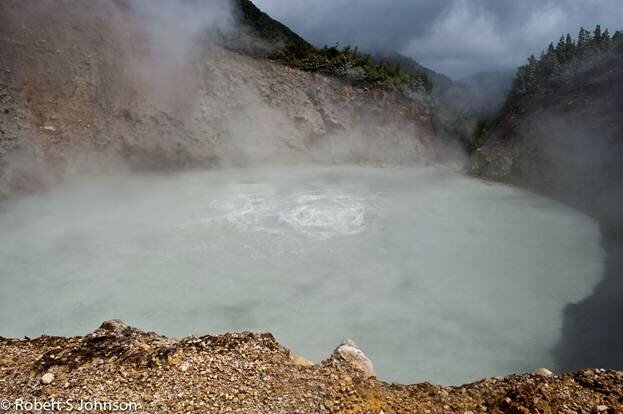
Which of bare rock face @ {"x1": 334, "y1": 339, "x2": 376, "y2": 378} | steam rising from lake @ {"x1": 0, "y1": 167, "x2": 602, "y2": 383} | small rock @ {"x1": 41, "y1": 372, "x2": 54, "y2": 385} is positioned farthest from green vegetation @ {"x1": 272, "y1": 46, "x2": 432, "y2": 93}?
small rock @ {"x1": 41, "y1": 372, "x2": 54, "y2": 385}

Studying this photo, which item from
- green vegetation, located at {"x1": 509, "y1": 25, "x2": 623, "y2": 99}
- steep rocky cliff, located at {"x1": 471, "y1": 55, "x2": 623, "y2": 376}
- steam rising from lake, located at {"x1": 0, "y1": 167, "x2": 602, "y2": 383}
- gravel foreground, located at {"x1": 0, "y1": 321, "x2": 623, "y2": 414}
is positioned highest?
green vegetation, located at {"x1": 509, "y1": 25, "x2": 623, "y2": 99}

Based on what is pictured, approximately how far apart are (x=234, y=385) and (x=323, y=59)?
77.9 feet

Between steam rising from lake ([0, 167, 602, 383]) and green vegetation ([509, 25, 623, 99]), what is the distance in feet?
34.8

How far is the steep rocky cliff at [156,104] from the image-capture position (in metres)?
16.8

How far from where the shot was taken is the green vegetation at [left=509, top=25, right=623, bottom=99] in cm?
2258

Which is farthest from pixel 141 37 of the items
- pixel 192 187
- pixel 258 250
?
pixel 258 250

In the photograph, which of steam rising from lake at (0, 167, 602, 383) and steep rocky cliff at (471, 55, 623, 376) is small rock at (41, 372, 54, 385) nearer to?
steam rising from lake at (0, 167, 602, 383)

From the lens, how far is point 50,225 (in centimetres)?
1254

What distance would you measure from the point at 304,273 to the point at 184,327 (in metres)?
3.21

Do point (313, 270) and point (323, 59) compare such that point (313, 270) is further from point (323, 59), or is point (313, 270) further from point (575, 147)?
point (323, 59)

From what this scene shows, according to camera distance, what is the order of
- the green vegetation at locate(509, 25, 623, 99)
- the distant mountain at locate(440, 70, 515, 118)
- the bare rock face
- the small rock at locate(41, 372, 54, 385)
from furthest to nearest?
the distant mountain at locate(440, 70, 515, 118), the green vegetation at locate(509, 25, 623, 99), the bare rock face, the small rock at locate(41, 372, 54, 385)

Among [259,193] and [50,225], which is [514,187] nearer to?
[259,193]

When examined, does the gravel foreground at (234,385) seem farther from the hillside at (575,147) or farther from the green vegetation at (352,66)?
the green vegetation at (352,66)

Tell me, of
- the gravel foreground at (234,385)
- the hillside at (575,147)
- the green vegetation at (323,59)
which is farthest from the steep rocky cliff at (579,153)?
the green vegetation at (323,59)
